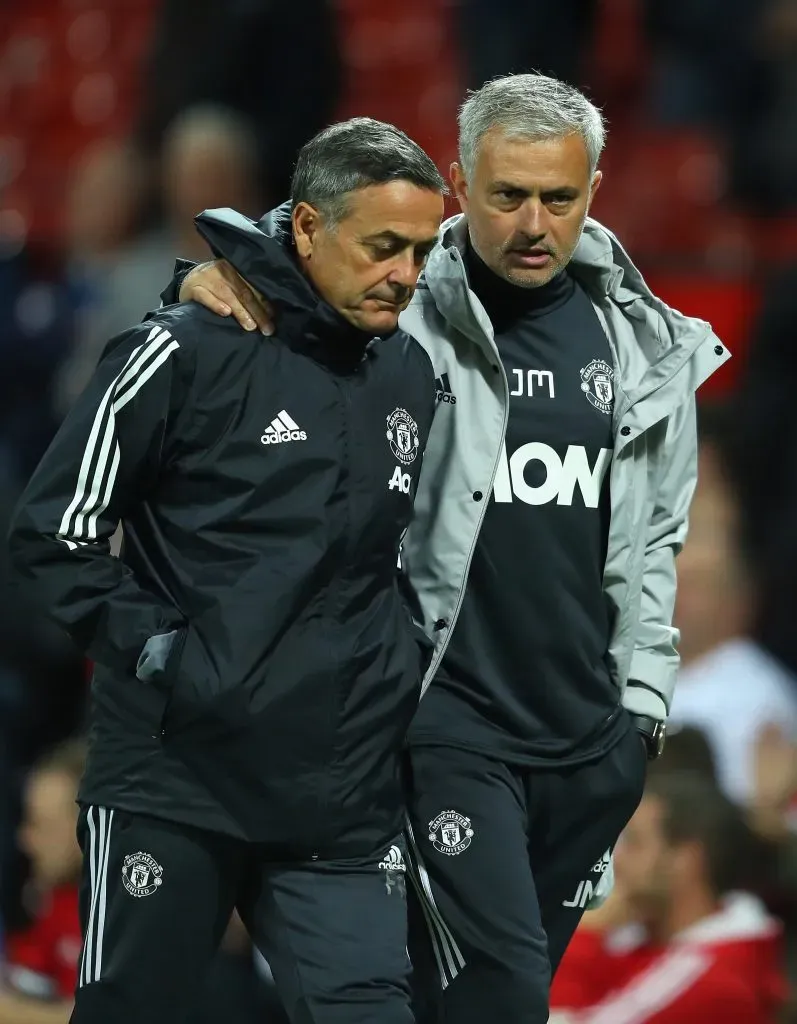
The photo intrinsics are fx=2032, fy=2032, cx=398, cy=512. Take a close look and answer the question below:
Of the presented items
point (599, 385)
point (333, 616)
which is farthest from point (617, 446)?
point (333, 616)

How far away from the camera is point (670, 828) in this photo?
4.98 metres

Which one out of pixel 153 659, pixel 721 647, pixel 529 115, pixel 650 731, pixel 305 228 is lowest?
pixel 721 647

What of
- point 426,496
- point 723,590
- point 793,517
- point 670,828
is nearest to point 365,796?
point 426,496

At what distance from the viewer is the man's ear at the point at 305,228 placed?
3.27 meters

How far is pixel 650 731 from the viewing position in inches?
147

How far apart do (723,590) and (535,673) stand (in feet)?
8.22

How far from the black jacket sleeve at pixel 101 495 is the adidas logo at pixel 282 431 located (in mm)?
154

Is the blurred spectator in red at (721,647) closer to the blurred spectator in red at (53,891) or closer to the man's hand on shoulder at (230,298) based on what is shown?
the blurred spectator in red at (53,891)

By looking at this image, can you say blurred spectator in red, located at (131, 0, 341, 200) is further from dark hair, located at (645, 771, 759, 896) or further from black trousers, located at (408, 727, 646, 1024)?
black trousers, located at (408, 727, 646, 1024)

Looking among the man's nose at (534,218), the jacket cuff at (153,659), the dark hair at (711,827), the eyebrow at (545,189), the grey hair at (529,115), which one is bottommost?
the dark hair at (711,827)

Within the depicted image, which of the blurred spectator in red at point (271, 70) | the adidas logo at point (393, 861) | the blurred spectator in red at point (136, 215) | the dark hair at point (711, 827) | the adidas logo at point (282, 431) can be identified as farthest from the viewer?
the blurred spectator in red at point (271, 70)

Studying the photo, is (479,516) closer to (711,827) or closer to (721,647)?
(711,827)

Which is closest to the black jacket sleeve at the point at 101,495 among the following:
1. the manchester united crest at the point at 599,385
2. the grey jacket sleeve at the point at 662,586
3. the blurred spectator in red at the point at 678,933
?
the manchester united crest at the point at 599,385

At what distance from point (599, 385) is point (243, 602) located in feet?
2.75
